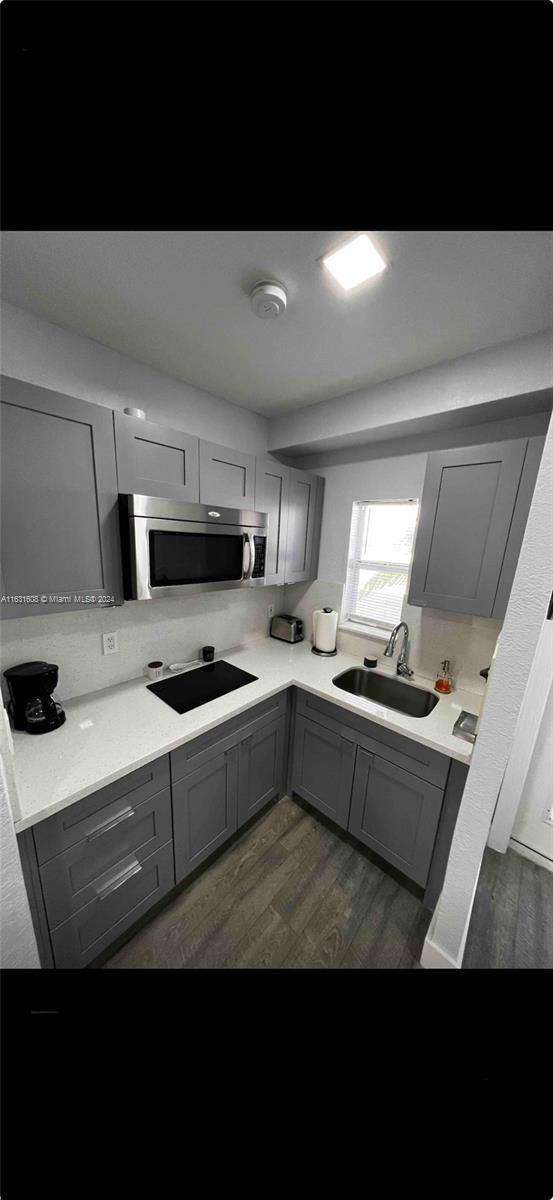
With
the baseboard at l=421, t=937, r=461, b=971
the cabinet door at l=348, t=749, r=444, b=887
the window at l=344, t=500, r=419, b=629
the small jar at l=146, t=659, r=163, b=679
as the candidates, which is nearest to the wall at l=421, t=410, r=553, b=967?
the baseboard at l=421, t=937, r=461, b=971

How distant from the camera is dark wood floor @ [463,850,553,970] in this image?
1.30 m

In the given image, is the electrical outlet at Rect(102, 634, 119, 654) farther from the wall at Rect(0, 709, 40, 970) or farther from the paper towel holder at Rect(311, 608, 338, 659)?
the paper towel holder at Rect(311, 608, 338, 659)

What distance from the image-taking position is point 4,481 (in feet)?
3.12

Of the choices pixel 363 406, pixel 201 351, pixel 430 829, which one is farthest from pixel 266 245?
pixel 430 829

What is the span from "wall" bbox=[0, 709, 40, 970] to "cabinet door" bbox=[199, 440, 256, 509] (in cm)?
118

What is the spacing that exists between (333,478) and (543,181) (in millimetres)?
1674

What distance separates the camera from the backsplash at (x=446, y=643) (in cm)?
163

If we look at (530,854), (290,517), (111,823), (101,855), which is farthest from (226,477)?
(530,854)

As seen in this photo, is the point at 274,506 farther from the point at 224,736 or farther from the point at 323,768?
the point at 323,768

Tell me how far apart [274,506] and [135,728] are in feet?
4.44

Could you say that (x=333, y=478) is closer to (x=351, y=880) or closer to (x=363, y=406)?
(x=363, y=406)

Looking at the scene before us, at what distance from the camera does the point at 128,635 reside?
5.32 feet

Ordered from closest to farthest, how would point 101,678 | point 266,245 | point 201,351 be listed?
point 266,245
point 201,351
point 101,678

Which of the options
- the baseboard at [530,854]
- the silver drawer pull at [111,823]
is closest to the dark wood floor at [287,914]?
the silver drawer pull at [111,823]
